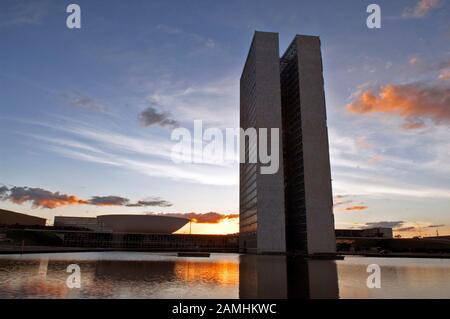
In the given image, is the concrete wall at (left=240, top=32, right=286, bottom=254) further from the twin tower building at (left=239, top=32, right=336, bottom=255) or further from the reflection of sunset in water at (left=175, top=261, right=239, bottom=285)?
the reflection of sunset in water at (left=175, top=261, right=239, bottom=285)

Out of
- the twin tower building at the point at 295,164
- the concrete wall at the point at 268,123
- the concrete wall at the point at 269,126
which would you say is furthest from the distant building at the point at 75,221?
the concrete wall at the point at 269,126

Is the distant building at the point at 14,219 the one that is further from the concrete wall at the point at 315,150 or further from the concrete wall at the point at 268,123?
the concrete wall at the point at 315,150

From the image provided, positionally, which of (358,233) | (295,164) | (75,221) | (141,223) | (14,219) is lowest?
(358,233)

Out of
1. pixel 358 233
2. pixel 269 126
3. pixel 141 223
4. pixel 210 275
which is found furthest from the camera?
pixel 358 233

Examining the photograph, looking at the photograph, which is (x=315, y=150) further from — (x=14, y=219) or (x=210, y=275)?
(x=14, y=219)

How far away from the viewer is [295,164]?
88000 millimetres

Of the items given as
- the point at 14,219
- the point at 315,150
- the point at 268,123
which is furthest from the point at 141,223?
the point at 315,150

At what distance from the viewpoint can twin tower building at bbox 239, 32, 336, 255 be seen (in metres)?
76.6

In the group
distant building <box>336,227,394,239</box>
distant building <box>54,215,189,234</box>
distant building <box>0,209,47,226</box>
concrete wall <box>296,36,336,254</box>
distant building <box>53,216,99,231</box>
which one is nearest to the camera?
concrete wall <box>296,36,336,254</box>

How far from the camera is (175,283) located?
20.4 metres

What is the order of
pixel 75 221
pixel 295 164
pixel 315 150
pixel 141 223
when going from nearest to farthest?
1. pixel 315 150
2. pixel 295 164
3. pixel 141 223
4. pixel 75 221

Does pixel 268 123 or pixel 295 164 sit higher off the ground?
pixel 268 123

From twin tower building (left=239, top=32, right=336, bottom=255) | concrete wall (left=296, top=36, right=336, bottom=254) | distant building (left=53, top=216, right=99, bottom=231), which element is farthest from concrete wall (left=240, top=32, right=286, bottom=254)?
distant building (left=53, top=216, right=99, bottom=231)
